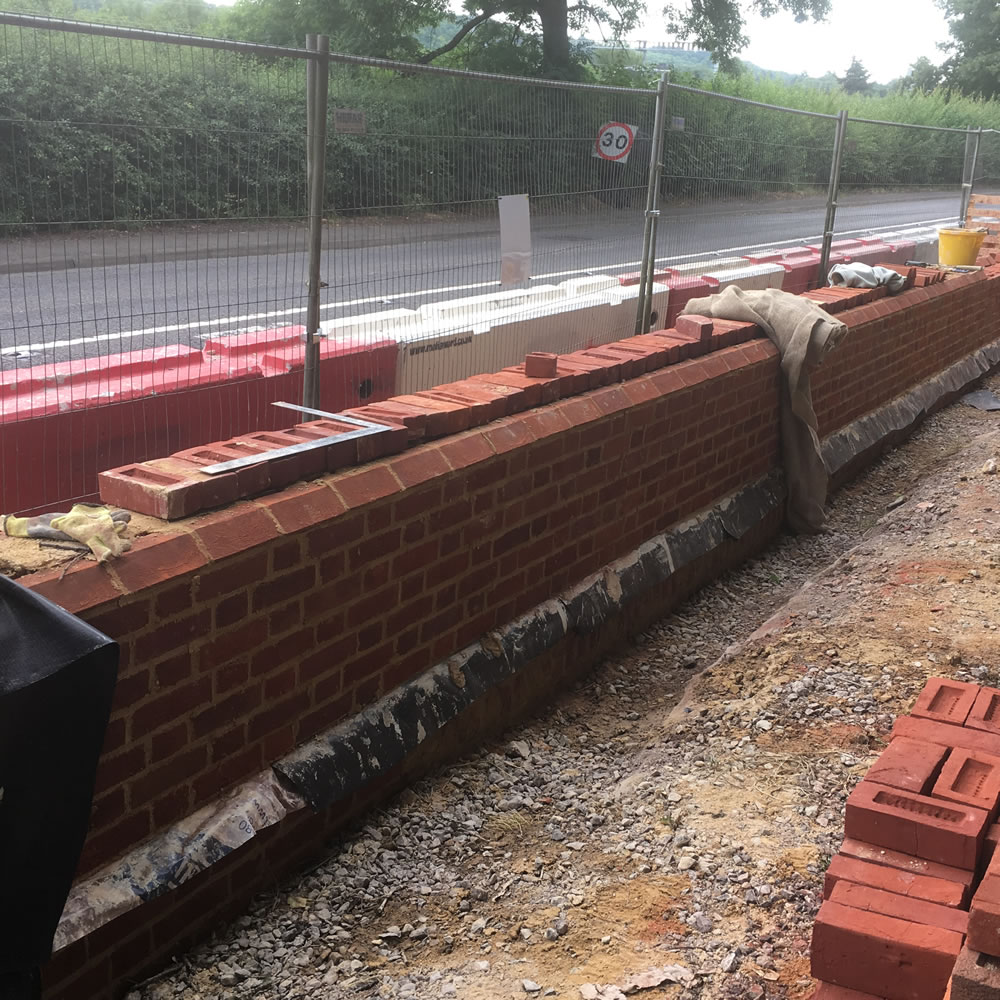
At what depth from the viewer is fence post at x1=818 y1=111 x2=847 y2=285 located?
907cm

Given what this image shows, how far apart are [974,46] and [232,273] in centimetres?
6627

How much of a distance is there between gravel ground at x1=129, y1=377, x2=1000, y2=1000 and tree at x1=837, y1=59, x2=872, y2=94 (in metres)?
96.2

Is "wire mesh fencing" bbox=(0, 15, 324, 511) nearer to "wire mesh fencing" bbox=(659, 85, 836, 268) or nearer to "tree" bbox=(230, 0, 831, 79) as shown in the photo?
"wire mesh fencing" bbox=(659, 85, 836, 268)

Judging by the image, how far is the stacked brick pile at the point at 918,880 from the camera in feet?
7.89

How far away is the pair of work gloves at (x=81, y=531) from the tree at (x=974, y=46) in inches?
2373

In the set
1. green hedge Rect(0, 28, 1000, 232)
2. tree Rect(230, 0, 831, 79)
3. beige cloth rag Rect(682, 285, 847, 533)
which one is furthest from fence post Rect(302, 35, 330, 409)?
tree Rect(230, 0, 831, 79)

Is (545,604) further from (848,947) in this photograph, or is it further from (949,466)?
(949,466)

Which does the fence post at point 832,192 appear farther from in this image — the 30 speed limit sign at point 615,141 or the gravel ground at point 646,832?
the gravel ground at point 646,832

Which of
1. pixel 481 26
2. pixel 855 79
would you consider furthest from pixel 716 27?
pixel 855 79

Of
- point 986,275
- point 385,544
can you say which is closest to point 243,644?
point 385,544

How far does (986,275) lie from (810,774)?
8.77 m

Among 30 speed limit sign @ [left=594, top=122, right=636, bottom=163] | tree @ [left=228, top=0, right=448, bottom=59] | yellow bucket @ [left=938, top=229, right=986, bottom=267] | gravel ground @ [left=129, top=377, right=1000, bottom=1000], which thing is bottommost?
gravel ground @ [left=129, top=377, right=1000, bottom=1000]

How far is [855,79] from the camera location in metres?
92.1

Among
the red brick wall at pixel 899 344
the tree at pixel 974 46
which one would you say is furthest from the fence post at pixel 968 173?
the tree at pixel 974 46
